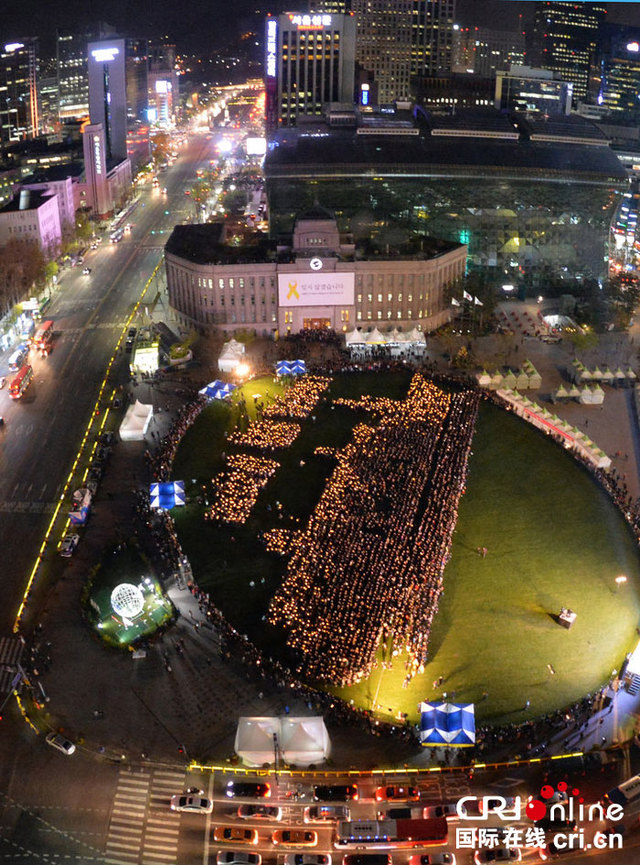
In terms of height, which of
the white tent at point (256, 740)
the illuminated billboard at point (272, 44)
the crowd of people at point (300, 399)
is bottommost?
the white tent at point (256, 740)

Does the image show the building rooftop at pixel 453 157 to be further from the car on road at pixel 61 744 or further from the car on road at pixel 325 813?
the car on road at pixel 325 813

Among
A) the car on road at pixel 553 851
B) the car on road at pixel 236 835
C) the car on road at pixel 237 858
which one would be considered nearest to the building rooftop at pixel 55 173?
the car on road at pixel 236 835

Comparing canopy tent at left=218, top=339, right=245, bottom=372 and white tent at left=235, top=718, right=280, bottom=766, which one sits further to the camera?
canopy tent at left=218, top=339, right=245, bottom=372

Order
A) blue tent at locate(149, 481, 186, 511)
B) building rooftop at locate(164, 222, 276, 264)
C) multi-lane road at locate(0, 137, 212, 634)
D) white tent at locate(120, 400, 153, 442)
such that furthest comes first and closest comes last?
building rooftop at locate(164, 222, 276, 264)
white tent at locate(120, 400, 153, 442)
blue tent at locate(149, 481, 186, 511)
multi-lane road at locate(0, 137, 212, 634)

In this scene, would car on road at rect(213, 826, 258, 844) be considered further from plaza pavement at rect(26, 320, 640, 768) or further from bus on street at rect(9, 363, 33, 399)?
bus on street at rect(9, 363, 33, 399)

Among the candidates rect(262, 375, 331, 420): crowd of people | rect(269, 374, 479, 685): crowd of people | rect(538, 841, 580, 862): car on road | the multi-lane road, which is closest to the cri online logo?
rect(538, 841, 580, 862): car on road

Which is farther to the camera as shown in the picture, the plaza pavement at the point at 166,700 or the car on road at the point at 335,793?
the plaza pavement at the point at 166,700

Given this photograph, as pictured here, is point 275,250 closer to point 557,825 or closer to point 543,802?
point 543,802

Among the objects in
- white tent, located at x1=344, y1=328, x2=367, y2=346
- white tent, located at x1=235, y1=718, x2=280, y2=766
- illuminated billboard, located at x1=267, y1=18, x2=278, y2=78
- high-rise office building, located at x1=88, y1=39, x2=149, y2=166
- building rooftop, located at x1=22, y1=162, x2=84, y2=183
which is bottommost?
white tent, located at x1=235, y1=718, x2=280, y2=766
